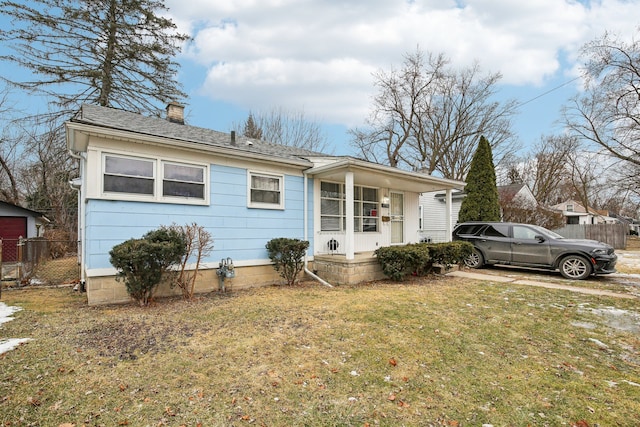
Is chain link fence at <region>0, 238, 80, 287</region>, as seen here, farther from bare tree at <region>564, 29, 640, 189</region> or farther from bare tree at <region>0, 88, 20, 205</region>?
bare tree at <region>564, 29, 640, 189</region>

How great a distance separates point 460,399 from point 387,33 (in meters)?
13.2

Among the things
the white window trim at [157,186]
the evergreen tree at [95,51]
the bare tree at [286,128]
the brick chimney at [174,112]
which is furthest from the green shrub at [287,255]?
the bare tree at [286,128]

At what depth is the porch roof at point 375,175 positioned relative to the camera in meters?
7.57

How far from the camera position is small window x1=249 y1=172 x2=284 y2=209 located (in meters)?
7.60

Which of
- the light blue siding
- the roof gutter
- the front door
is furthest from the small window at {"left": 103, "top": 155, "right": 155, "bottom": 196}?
the front door

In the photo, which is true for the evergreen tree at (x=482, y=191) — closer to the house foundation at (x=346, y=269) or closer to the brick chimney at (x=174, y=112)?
the house foundation at (x=346, y=269)

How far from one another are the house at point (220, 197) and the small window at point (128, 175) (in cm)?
2

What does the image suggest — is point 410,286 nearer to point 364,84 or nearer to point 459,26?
point 459,26

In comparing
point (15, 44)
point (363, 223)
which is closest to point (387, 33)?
point (363, 223)

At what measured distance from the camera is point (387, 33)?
12.4 meters

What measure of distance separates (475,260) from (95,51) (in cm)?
1765

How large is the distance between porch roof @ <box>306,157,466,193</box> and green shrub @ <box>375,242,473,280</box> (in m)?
2.04

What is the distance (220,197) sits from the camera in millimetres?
Result: 7047

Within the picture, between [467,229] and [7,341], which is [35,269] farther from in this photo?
[467,229]
